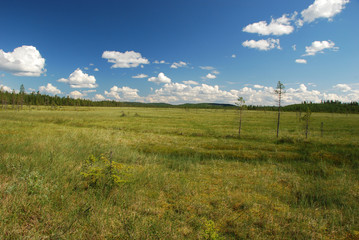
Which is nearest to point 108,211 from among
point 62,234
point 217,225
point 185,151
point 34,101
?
point 62,234

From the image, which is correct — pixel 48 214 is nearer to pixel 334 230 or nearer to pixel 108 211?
pixel 108 211

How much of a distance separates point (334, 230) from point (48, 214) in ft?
27.7

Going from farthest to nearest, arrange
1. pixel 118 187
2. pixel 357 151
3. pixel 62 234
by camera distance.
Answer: pixel 357 151, pixel 118 187, pixel 62 234

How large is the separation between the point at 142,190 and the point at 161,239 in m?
3.04

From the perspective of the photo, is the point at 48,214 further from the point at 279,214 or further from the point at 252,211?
the point at 279,214

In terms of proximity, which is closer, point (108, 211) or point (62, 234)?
point (62, 234)

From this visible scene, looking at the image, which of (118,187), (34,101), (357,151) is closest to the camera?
(118,187)

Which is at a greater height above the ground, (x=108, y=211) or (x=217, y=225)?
(x=108, y=211)

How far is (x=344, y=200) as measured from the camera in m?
7.22

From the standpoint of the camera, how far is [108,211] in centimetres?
505


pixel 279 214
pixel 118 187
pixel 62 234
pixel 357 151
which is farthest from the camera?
pixel 357 151

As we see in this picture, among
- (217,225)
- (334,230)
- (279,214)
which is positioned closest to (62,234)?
(217,225)

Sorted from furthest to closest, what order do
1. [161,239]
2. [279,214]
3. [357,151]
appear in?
[357,151] → [279,214] → [161,239]

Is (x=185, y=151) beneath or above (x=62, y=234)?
beneath
